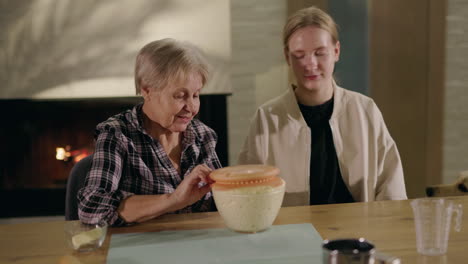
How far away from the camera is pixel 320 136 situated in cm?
200

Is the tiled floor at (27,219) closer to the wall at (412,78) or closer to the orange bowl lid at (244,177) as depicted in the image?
the wall at (412,78)

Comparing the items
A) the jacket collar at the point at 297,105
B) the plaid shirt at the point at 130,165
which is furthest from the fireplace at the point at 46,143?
the plaid shirt at the point at 130,165

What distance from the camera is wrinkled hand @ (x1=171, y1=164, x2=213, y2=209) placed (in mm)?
1315

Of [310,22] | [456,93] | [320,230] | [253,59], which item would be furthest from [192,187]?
[456,93]

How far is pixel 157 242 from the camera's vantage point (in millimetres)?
1231

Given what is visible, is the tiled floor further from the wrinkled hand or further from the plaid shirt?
the wrinkled hand

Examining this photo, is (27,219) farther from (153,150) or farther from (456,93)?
(456,93)

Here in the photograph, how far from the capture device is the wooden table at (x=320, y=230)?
1141 millimetres

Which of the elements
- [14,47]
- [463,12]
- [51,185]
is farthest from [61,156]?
[463,12]

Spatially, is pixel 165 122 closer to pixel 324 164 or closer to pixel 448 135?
pixel 324 164

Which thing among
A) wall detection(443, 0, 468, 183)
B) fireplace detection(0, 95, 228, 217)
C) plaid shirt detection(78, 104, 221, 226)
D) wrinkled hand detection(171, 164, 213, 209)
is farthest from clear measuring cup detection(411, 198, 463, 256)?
wall detection(443, 0, 468, 183)

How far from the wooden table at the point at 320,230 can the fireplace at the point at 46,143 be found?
1.79 metres

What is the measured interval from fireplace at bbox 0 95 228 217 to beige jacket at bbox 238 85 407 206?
47.5 inches

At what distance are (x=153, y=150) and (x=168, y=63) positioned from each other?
0.27 m
